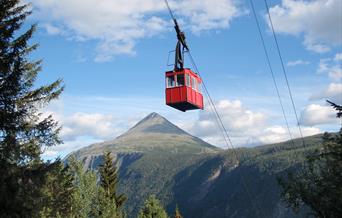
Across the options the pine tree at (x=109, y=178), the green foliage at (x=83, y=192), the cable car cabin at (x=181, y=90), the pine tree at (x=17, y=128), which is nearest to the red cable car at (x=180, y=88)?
the cable car cabin at (x=181, y=90)

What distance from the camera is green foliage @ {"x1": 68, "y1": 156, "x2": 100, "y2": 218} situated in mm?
48719

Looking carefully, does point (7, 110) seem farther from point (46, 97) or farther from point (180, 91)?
point (180, 91)

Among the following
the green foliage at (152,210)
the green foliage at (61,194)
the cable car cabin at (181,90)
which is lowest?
the green foliage at (152,210)

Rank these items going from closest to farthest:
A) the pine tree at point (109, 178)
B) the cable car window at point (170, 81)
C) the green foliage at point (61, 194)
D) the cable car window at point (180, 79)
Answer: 1. the cable car window at point (180, 79)
2. the cable car window at point (170, 81)
3. the green foliage at point (61, 194)
4. the pine tree at point (109, 178)

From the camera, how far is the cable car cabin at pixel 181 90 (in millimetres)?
28859

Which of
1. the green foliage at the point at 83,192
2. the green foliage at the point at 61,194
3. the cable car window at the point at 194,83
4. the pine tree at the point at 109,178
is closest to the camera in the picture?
the cable car window at the point at 194,83

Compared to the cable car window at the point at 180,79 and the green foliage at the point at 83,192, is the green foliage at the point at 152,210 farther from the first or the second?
the cable car window at the point at 180,79

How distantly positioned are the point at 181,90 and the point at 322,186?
1151cm

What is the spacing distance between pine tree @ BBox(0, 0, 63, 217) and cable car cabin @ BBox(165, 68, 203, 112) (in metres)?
7.81

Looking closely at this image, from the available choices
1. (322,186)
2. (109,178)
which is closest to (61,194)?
(109,178)

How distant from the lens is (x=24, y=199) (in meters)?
17.8

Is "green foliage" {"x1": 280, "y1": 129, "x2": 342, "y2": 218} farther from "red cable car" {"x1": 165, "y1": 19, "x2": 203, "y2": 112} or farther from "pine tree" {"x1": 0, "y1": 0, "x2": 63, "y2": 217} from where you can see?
"pine tree" {"x1": 0, "y1": 0, "x2": 63, "y2": 217}

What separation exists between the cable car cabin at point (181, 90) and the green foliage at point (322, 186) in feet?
28.2

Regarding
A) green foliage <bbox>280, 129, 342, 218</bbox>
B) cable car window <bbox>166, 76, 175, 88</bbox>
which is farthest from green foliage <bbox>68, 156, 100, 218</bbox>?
cable car window <bbox>166, 76, 175, 88</bbox>
